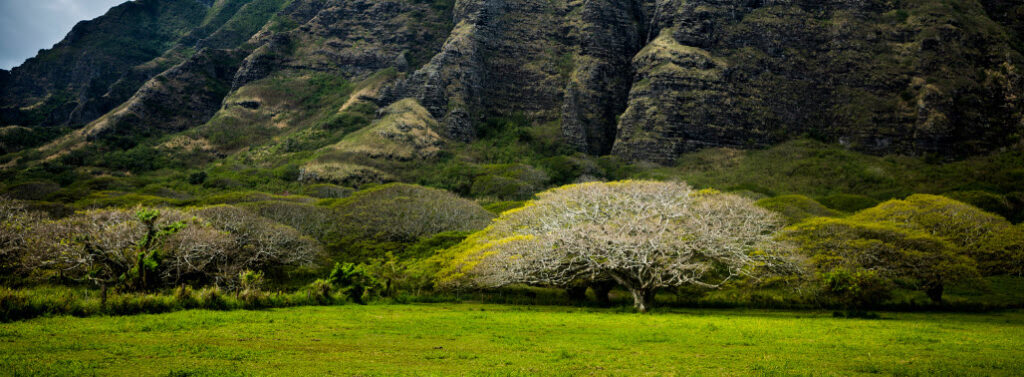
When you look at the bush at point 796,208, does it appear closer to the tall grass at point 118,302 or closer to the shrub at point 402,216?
the shrub at point 402,216

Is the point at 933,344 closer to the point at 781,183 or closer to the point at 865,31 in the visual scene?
the point at 781,183

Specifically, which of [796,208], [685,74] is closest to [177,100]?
[685,74]

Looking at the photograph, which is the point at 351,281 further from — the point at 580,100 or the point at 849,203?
the point at 580,100

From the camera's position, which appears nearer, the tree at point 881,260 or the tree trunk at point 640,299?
the tree trunk at point 640,299

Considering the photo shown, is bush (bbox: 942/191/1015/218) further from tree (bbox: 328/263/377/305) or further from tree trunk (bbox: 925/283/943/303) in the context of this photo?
tree (bbox: 328/263/377/305)

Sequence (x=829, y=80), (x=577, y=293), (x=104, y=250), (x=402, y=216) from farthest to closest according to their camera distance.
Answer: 1. (x=829, y=80)
2. (x=402, y=216)
3. (x=577, y=293)
4. (x=104, y=250)

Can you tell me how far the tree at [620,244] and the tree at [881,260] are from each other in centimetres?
362

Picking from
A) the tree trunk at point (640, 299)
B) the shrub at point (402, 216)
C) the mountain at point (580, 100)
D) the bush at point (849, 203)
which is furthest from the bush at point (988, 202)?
the tree trunk at point (640, 299)

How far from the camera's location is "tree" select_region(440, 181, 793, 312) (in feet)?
107

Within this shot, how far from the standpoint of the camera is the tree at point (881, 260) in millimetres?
36188

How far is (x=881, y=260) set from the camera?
37.7 m

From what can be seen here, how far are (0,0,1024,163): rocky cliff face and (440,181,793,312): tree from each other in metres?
94.1

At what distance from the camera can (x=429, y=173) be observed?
400 ft

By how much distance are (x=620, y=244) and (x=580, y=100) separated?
128 meters
